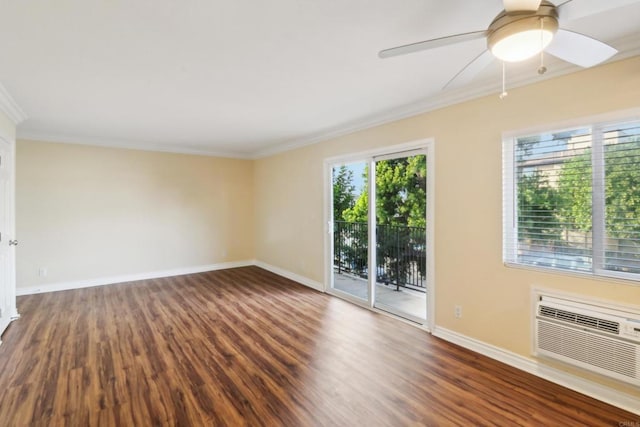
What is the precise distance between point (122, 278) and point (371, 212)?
15.1 feet

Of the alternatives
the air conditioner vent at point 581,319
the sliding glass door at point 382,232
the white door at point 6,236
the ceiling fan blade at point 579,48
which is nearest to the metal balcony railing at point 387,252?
the sliding glass door at point 382,232

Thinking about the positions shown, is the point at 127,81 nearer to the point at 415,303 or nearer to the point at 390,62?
the point at 390,62

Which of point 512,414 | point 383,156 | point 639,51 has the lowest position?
point 512,414

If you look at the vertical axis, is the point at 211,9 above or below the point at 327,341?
above

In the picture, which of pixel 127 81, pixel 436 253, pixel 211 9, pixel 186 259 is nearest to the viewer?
pixel 211 9

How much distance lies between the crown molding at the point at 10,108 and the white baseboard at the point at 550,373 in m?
4.94

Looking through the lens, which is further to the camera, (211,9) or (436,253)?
(436,253)

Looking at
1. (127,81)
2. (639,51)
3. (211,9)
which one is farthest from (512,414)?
(127,81)

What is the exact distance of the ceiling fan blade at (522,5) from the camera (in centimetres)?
129

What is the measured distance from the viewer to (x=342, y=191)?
4.77m

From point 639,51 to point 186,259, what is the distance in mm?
6625

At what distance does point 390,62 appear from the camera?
240 cm

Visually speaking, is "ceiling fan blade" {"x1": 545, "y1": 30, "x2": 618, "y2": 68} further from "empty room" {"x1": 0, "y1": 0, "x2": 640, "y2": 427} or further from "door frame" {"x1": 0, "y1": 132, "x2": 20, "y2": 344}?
"door frame" {"x1": 0, "y1": 132, "x2": 20, "y2": 344}

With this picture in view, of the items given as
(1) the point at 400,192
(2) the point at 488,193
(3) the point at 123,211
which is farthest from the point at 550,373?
(3) the point at 123,211
